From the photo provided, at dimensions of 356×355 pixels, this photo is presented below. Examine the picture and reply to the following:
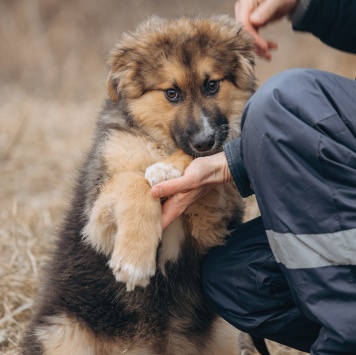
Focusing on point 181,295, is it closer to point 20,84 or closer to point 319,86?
point 319,86

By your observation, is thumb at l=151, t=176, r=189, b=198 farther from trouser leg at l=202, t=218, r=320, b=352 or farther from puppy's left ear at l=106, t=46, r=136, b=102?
puppy's left ear at l=106, t=46, r=136, b=102

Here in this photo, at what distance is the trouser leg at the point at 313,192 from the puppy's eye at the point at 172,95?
3.10 ft

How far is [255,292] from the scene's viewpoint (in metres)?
3.34

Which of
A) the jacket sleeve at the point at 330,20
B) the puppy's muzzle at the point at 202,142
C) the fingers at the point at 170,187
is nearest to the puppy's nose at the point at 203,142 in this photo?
the puppy's muzzle at the point at 202,142

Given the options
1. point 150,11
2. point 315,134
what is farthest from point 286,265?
point 150,11

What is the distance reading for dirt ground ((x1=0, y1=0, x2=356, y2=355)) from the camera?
5.42 m

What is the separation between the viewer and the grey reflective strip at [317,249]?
2.63m

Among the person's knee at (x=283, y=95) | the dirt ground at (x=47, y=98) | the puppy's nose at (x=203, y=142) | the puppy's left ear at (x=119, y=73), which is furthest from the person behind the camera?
the dirt ground at (x=47, y=98)

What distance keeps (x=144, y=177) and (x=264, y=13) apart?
1.09 m

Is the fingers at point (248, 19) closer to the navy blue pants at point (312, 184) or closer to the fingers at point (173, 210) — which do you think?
the navy blue pants at point (312, 184)

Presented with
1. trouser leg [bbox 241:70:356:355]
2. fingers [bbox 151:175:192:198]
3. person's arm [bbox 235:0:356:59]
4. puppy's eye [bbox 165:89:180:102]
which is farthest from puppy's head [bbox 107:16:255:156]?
trouser leg [bbox 241:70:356:355]

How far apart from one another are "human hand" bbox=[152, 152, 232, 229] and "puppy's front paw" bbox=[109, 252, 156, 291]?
274 millimetres

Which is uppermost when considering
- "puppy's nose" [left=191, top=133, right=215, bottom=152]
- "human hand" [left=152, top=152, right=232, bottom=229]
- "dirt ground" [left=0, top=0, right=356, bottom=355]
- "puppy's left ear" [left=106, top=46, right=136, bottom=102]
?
"puppy's left ear" [left=106, top=46, right=136, bottom=102]

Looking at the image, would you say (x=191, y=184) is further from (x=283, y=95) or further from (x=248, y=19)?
(x=248, y=19)
